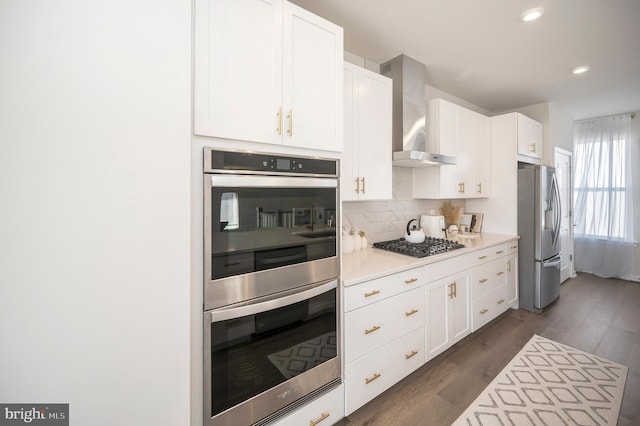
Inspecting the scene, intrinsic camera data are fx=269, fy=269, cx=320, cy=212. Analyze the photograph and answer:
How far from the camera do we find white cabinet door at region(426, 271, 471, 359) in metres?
2.18

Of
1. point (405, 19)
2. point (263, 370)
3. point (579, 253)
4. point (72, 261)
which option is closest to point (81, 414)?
point (72, 261)

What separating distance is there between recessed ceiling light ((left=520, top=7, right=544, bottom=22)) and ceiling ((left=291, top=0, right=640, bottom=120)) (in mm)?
35

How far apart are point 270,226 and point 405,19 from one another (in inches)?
75.5

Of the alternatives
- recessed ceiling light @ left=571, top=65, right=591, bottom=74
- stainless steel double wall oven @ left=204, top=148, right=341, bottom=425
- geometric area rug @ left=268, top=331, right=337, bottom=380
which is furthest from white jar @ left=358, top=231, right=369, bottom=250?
recessed ceiling light @ left=571, top=65, right=591, bottom=74

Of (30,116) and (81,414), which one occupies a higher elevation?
(30,116)

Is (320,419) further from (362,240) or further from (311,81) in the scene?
(311,81)

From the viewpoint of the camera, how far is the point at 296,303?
1415mm

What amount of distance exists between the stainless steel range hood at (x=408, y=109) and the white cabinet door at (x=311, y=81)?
106 centimetres

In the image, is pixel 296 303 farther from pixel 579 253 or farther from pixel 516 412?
pixel 579 253

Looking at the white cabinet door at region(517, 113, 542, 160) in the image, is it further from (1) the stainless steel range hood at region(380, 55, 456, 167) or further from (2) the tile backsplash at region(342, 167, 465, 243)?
(1) the stainless steel range hood at region(380, 55, 456, 167)

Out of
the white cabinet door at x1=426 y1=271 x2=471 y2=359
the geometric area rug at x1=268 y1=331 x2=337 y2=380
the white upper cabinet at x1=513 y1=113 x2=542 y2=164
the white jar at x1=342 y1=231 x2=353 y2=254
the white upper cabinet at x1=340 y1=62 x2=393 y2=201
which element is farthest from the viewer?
the white upper cabinet at x1=513 y1=113 x2=542 y2=164

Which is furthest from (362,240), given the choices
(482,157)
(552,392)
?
(482,157)

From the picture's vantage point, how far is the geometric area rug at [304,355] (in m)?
1.39

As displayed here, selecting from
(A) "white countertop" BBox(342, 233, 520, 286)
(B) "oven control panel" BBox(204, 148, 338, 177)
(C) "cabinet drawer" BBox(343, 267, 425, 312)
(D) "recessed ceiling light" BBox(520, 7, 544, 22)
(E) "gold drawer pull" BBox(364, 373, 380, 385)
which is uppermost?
(D) "recessed ceiling light" BBox(520, 7, 544, 22)
